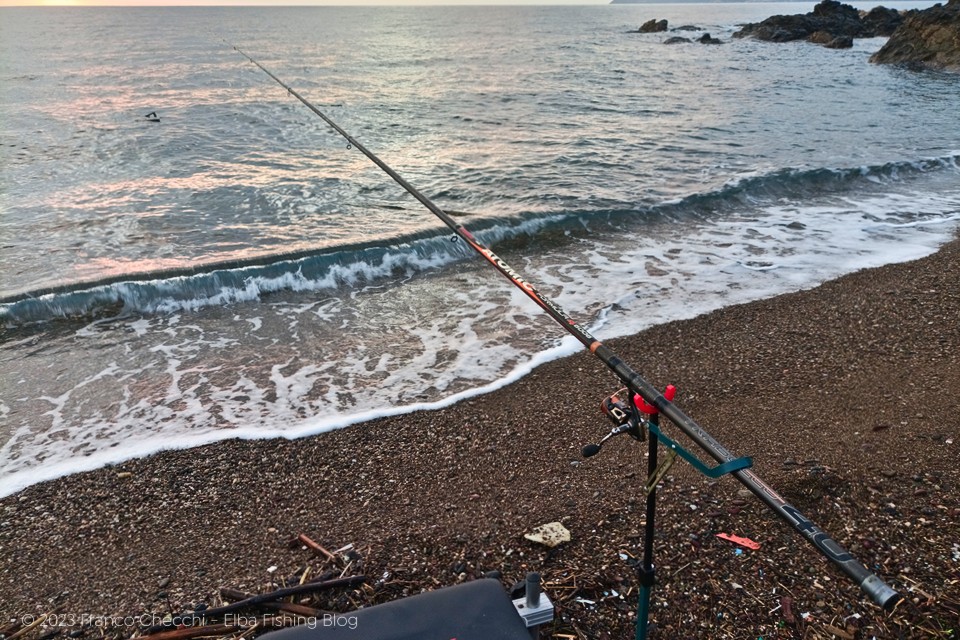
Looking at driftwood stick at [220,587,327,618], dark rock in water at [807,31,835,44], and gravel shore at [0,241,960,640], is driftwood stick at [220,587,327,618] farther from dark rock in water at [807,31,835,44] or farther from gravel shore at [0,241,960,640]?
dark rock in water at [807,31,835,44]

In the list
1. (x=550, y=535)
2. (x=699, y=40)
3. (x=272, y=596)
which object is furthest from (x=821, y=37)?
(x=272, y=596)

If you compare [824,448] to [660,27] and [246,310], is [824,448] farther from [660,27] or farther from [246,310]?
[660,27]

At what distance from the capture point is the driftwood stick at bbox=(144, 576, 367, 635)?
2547mm

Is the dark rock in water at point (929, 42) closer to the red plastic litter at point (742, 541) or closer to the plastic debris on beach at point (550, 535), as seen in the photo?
the red plastic litter at point (742, 541)

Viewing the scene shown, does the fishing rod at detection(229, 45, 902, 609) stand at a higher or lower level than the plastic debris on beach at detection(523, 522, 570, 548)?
higher

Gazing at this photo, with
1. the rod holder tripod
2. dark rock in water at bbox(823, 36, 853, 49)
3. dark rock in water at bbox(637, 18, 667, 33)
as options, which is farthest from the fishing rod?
dark rock in water at bbox(637, 18, 667, 33)

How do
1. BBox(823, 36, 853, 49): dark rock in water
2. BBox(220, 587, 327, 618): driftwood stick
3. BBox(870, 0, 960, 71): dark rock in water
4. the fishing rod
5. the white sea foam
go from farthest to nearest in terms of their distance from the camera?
BBox(823, 36, 853, 49): dark rock in water < BBox(870, 0, 960, 71): dark rock in water < the white sea foam < BBox(220, 587, 327, 618): driftwood stick < the fishing rod

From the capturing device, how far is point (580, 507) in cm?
321

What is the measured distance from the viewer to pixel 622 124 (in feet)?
53.9

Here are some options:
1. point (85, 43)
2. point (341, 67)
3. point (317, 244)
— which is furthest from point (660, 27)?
point (317, 244)

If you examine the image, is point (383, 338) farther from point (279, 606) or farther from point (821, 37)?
point (821, 37)

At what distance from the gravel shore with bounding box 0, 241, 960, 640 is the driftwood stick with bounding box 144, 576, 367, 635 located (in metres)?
0.07

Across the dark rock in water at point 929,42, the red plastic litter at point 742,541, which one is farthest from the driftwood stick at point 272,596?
the dark rock in water at point 929,42

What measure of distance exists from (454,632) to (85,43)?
50013mm
